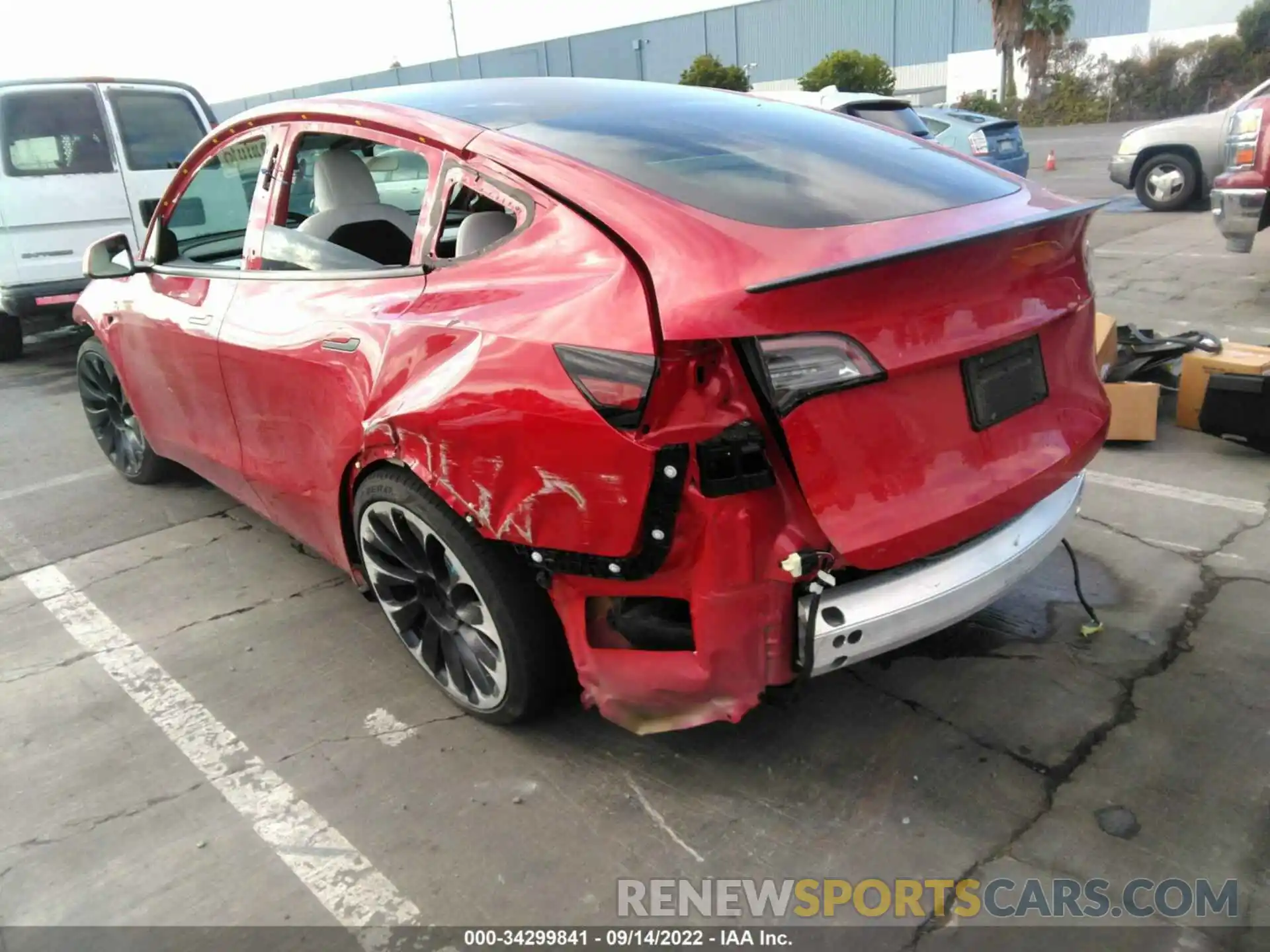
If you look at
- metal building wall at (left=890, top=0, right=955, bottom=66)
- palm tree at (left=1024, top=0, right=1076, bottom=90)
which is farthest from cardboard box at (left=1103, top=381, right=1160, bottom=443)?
metal building wall at (left=890, top=0, right=955, bottom=66)

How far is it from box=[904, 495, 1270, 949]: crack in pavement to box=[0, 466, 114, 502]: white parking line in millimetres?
4533

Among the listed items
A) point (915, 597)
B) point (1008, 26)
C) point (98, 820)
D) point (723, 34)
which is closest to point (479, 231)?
point (915, 597)

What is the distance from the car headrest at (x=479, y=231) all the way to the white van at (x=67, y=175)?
Result: 18.3ft

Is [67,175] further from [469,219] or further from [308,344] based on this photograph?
[469,219]

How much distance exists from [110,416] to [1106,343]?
5.03 meters

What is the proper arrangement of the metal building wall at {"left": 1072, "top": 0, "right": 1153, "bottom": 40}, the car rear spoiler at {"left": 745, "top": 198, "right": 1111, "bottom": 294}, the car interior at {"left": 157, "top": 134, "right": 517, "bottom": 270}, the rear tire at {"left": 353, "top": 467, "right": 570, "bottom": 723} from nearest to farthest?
the car rear spoiler at {"left": 745, "top": 198, "right": 1111, "bottom": 294} < the rear tire at {"left": 353, "top": 467, "right": 570, "bottom": 723} < the car interior at {"left": 157, "top": 134, "right": 517, "bottom": 270} < the metal building wall at {"left": 1072, "top": 0, "right": 1153, "bottom": 40}

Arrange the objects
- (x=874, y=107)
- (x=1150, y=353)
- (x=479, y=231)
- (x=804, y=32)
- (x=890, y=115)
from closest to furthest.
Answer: (x=479, y=231)
(x=1150, y=353)
(x=874, y=107)
(x=890, y=115)
(x=804, y=32)

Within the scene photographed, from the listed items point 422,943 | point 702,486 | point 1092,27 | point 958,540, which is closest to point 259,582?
point 422,943

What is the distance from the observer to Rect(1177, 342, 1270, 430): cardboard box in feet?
14.2

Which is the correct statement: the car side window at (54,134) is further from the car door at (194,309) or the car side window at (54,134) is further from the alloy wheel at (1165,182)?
the alloy wheel at (1165,182)

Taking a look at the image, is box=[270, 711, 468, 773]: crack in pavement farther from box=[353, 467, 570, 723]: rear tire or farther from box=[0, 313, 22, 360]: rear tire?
box=[0, 313, 22, 360]: rear tire

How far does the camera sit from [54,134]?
7367 millimetres

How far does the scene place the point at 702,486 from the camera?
1.99 meters

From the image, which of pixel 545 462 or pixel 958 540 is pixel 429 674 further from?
pixel 958 540
